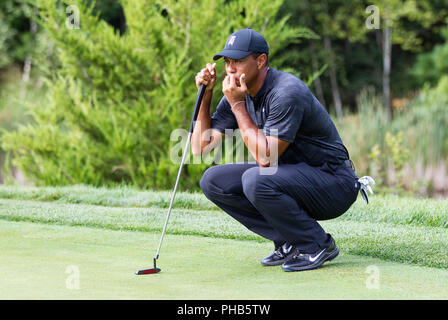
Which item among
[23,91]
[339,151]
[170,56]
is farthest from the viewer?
[23,91]

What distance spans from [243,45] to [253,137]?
589 millimetres

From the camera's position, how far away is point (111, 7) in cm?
2306

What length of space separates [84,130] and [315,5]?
16.0m

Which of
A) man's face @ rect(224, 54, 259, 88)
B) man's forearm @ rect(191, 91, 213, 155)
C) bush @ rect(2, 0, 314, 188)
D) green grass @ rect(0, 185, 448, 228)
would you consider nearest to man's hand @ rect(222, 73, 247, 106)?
man's face @ rect(224, 54, 259, 88)

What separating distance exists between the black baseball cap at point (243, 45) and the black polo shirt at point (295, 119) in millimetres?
194

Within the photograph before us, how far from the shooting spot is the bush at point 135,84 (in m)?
10.1

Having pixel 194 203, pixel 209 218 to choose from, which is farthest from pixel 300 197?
pixel 194 203

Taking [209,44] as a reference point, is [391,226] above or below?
below

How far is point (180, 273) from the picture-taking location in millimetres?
3691

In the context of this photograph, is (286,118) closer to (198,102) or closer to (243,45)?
(243,45)

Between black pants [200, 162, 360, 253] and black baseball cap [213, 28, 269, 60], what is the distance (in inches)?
26.9

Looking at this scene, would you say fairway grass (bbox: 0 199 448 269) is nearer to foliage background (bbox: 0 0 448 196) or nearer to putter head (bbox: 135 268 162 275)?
putter head (bbox: 135 268 162 275)
